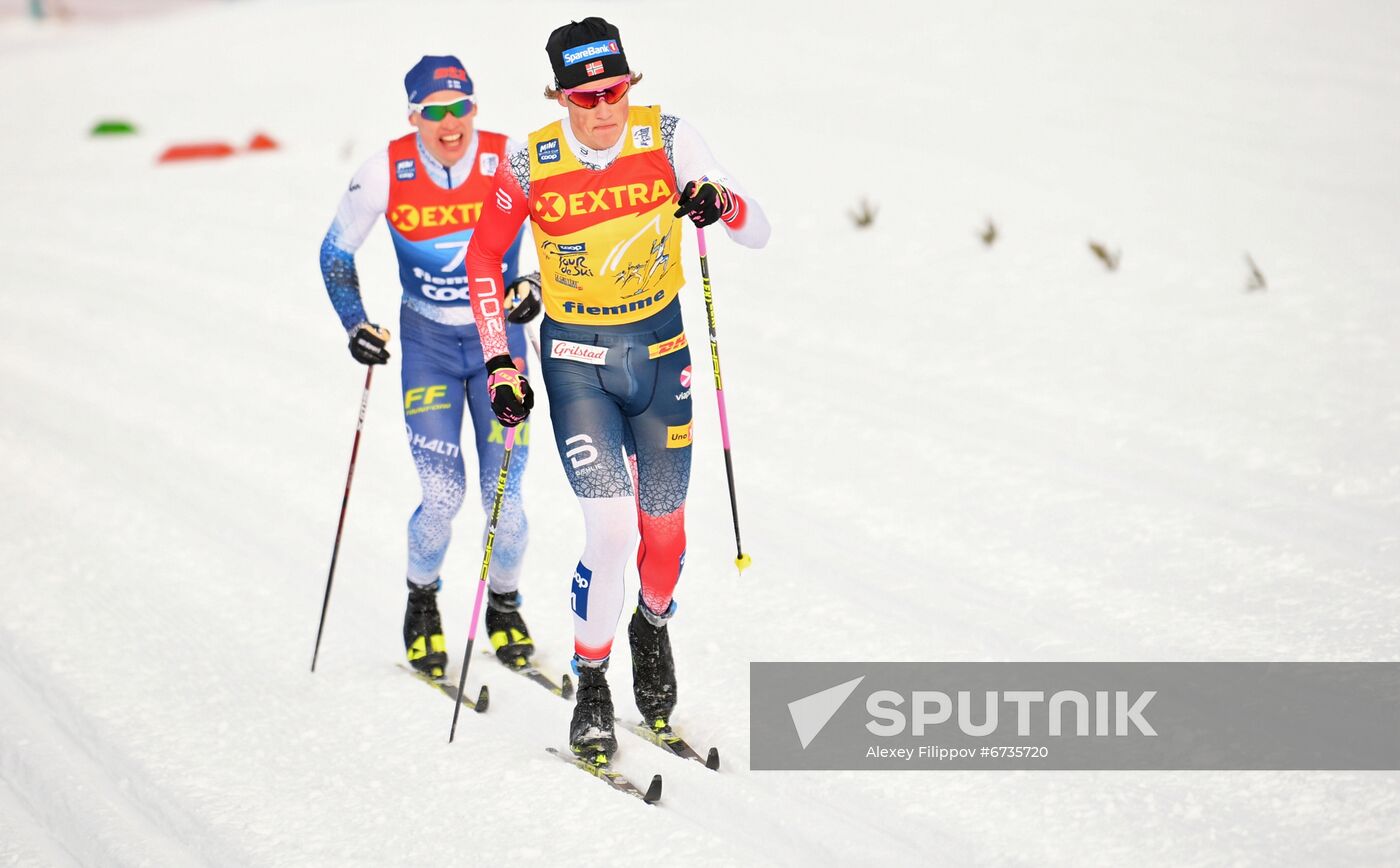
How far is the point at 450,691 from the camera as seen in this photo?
6250 mm

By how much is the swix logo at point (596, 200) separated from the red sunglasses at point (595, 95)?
12.5 inches

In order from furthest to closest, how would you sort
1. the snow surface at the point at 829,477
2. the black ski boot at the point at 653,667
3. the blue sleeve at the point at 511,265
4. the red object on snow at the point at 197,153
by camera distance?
the red object on snow at the point at 197,153
the blue sleeve at the point at 511,265
the black ski boot at the point at 653,667
the snow surface at the point at 829,477

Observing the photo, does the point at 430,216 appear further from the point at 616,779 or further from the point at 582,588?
the point at 616,779

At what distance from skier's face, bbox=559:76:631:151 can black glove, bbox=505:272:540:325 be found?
1.11 m

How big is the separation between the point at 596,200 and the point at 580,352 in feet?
1.95

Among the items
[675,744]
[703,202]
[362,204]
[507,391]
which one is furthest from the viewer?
[362,204]

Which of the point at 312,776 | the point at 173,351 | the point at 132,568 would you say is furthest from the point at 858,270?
the point at 312,776

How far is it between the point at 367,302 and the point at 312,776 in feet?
23.7

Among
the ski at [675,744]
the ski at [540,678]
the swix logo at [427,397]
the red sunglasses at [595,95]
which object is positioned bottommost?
the ski at [540,678]

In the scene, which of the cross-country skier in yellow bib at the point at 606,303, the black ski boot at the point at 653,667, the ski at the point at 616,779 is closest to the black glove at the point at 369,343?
the cross-country skier in yellow bib at the point at 606,303

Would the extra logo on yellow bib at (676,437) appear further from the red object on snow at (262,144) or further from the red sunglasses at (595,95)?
the red object on snow at (262,144)

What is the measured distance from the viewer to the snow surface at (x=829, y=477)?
512 cm

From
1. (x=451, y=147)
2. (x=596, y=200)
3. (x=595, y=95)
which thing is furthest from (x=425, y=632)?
(x=595, y=95)

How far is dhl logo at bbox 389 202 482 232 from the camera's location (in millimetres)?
6164
